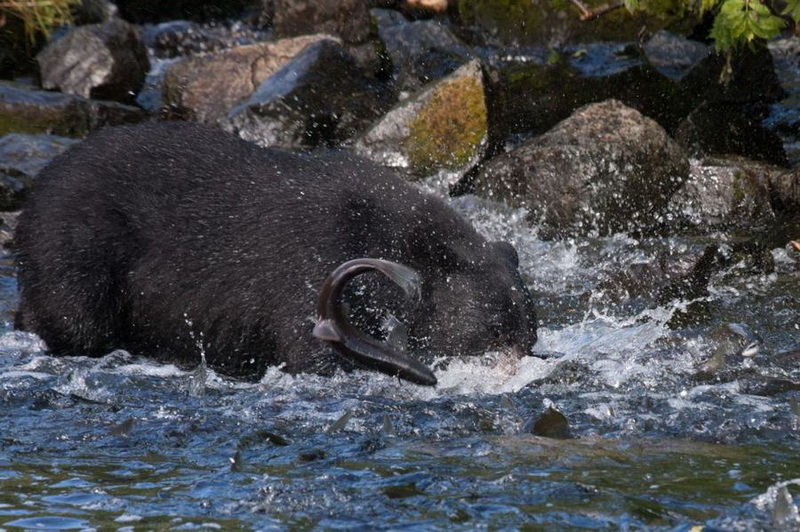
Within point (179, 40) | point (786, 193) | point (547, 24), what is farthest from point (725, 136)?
point (179, 40)

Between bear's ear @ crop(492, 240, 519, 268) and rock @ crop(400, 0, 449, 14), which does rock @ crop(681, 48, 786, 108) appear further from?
bear's ear @ crop(492, 240, 519, 268)

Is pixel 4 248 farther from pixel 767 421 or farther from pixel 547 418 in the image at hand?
pixel 767 421

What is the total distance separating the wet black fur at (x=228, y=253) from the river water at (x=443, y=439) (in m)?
0.17

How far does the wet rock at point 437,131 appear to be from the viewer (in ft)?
34.1

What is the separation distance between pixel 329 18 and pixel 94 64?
256 centimetres

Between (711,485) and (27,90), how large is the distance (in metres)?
9.37

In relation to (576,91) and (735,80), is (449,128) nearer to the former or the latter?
(576,91)

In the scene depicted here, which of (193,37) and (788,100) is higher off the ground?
(193,37)

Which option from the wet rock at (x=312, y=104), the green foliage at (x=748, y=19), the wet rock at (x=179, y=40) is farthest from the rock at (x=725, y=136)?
the wet rock at (x=179, y=40)

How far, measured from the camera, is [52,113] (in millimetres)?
11602

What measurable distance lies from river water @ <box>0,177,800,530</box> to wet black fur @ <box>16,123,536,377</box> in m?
0.17

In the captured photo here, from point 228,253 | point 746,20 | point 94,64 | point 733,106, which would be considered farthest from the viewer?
point 94,64

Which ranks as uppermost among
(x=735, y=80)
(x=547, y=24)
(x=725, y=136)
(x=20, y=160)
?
(x=547, y=24)

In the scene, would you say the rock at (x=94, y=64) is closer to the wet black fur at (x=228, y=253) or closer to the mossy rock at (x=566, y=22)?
the mossy rock at (x=566, y=22)
